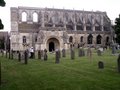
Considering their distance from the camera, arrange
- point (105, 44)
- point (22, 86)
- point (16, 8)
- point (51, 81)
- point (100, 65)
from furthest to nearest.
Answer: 1. point (105, 44)
2. point (16, 8)
3. point (100, 65)
4. point (51, 81)
5. point (22, 86)

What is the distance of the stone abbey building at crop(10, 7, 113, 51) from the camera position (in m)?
53.6

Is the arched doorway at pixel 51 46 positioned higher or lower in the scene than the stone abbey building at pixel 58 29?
lower

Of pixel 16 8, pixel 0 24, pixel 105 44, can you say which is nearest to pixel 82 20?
pixel 105 44

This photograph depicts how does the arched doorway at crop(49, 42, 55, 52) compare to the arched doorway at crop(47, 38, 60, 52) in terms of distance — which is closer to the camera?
the arched doorway at crop(47, 38, 60, 52)

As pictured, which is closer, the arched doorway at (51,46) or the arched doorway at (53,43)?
the arched doorway at (53,43)

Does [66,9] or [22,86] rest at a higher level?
[66,9]

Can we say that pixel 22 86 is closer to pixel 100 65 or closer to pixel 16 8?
pixel 100 65

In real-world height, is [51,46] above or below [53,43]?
below

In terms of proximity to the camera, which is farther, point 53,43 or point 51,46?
point 51,46

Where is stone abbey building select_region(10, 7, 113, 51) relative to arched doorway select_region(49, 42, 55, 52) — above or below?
above

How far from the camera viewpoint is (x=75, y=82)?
38.6 feet

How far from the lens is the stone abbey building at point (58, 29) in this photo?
Answer: 2111 inches

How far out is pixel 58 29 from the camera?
53625 millimetres

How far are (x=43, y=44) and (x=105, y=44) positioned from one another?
2227 cm
